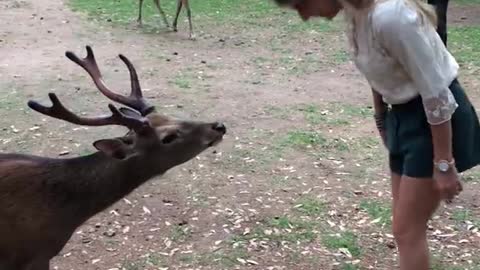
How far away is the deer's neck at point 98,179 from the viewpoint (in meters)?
3.54

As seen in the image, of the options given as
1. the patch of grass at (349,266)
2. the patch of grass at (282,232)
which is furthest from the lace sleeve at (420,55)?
the patch of grass at (282,232)

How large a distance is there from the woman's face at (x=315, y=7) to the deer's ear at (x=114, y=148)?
106 cm

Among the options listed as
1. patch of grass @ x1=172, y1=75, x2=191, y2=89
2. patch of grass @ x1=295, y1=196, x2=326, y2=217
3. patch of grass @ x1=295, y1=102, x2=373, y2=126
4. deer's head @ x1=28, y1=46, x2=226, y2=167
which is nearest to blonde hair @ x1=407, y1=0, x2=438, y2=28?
deer's head @ x1=28, y1=46, x2=226, y2=167

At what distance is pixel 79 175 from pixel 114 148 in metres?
0.24

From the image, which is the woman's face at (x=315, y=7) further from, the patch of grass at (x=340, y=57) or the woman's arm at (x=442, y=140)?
the patch of grass at (x=340, y=57)

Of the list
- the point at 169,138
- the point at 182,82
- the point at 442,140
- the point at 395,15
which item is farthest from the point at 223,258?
the point at 182,82

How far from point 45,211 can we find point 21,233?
133mm

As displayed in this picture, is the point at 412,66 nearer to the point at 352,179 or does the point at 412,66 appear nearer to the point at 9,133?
the point at 352,179

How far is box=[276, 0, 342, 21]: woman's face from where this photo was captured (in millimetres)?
2680

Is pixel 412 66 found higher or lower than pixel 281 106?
higher

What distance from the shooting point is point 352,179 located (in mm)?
5379

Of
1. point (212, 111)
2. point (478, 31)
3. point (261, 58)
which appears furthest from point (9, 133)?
point (478, 31)

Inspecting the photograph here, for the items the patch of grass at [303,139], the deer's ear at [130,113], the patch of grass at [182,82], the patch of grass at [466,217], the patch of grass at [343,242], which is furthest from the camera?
the patch of grass at [182,82]

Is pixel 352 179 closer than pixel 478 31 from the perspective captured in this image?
Yes
